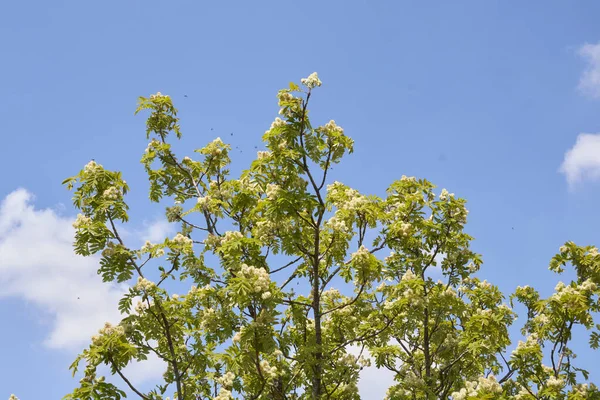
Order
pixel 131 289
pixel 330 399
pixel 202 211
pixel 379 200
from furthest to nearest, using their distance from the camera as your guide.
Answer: pixel 202 211, pixel 379 200, pixel 330 399, pixel 131 289

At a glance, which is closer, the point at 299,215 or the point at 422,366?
the point at 299,215

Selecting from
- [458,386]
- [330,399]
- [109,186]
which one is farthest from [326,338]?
[109,186]

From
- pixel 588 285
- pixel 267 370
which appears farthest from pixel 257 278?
pixel 588 285

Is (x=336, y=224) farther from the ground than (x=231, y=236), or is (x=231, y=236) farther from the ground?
(x=231, y=236)

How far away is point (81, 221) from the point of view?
9.70m

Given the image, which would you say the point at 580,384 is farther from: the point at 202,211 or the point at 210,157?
the point at 210,157

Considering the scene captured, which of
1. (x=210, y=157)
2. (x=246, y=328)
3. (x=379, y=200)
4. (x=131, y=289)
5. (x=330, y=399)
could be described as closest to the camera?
(x=246, y=328)

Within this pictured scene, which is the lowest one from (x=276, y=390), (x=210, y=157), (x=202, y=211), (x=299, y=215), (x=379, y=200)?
(x=276, y=390)

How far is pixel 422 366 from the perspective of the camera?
14.1 m

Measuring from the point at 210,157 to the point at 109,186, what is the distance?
3.61m

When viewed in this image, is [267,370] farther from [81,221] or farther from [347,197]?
[81,221]

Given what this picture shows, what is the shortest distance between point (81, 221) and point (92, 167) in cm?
110

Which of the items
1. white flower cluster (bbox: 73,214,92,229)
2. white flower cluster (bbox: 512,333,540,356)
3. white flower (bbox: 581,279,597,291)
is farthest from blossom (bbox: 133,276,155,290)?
white flower (bbox: 581,279,597,291)

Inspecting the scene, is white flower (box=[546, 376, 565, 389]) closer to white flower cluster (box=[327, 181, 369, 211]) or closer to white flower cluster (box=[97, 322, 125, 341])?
white flower cluster (box=[327, 181, 369, 211])
